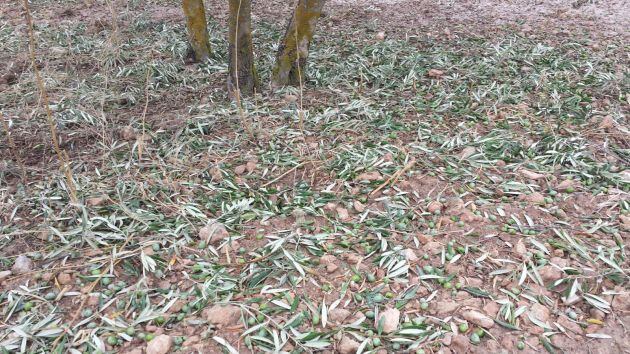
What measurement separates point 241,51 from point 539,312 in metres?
3.00

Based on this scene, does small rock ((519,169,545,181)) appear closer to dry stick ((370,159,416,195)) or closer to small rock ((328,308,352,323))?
dry stick ((370,159,416,195))

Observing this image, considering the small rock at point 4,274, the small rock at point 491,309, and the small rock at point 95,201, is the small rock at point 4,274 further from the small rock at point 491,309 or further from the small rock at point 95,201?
the small rock at point 491,309

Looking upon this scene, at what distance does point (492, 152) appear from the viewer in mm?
3545

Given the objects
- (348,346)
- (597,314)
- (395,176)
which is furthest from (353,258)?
(597,314)

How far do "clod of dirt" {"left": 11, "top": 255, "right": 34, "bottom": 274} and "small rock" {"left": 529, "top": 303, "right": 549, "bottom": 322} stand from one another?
7.94ft

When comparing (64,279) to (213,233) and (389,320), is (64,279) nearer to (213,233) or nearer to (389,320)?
(213,233)

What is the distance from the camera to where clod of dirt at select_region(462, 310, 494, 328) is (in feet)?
7.57

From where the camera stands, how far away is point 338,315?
7.75 feet

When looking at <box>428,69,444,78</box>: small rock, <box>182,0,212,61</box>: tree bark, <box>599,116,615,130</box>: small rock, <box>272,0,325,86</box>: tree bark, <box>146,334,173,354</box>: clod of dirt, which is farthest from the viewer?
<box>182,0,212,61</box>: tree bark

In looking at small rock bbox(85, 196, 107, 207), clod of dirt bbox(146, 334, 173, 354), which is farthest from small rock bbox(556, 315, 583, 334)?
small rock bbox(85, 196, 107, 207)

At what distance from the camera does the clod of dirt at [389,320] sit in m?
2.29

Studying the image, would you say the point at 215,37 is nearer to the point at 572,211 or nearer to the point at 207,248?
the point at 207,248

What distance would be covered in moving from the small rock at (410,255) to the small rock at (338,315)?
459mm

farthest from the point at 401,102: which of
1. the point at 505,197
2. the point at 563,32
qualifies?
the point at 563,32
